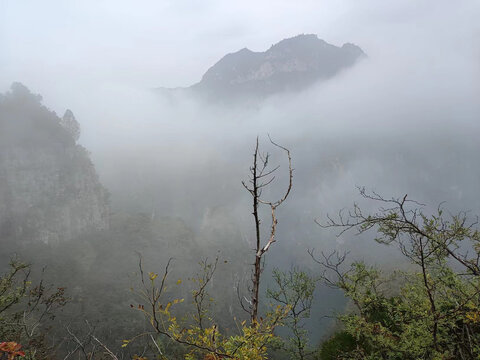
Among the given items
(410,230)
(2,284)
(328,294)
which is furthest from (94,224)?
(410,230)

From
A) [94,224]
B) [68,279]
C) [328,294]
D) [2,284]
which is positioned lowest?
[328,294]

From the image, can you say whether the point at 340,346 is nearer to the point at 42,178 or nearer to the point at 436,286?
the point at 436,286

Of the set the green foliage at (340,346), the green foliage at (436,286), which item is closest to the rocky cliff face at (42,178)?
the green foliage at (340,346)

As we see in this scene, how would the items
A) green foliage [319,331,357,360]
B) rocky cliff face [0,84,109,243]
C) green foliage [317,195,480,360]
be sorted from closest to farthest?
green foliage [317,195,480,360] < green foliage [319,331,357,360] < rocky cliff face [0,84,109,243]

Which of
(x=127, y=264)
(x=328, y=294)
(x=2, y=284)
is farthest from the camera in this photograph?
(x=328, y=294)

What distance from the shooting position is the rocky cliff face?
450 feet

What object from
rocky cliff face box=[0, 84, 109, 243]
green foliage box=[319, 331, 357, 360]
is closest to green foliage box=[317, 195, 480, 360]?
green foliage box=[319, 331, 357, 360]

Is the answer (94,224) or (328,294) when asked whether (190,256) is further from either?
(328,294)

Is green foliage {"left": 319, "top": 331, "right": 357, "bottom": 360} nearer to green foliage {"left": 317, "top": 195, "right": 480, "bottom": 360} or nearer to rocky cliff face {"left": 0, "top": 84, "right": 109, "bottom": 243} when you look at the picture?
green foliage {"left": 317, "top": 195, "right": 480, "bottom": 360}

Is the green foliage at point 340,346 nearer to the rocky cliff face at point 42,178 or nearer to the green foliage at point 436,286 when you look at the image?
the green foliage at point 436,286

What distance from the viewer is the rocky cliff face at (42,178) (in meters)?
137

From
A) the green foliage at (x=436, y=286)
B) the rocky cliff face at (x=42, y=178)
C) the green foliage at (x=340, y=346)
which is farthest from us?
the rocky cliff face at (x=42, y=178)

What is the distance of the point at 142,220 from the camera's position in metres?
198

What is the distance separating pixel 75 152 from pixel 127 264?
69.2 m
